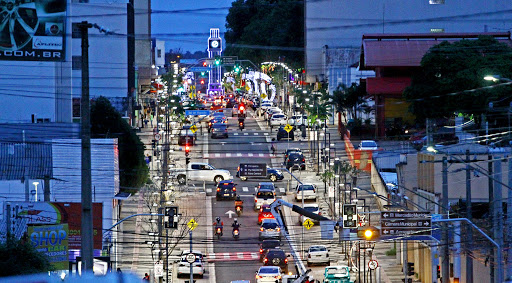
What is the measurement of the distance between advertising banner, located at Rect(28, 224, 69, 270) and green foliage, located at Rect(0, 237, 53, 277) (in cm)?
477

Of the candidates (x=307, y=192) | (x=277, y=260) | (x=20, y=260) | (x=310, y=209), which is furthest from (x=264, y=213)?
(x=20, y=260)

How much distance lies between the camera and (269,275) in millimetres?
46469

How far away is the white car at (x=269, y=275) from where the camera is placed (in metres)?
46.4

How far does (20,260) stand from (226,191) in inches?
1517

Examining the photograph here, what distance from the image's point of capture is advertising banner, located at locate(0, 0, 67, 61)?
60.1 metres

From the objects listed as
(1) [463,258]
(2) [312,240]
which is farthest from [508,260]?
(2) [312,240]

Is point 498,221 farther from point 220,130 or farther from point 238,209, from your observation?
point 220,130

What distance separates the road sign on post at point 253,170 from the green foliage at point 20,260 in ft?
138

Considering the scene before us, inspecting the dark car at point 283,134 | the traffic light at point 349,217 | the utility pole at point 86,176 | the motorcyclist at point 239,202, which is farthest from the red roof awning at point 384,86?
the utility pole at point 86,176

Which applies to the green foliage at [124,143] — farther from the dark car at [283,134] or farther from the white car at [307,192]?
the dark car at [283,134]

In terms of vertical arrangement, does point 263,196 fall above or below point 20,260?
below

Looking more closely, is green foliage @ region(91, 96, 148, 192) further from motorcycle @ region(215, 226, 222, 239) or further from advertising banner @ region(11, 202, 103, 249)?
advertising banner @ region(11, 202, 103, 249)

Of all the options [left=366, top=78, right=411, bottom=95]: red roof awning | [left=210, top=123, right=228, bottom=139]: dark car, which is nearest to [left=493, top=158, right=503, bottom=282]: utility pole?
[left=366, top=78, right=411, bottom=95]: red roof awning

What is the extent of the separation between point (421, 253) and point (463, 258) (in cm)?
651
